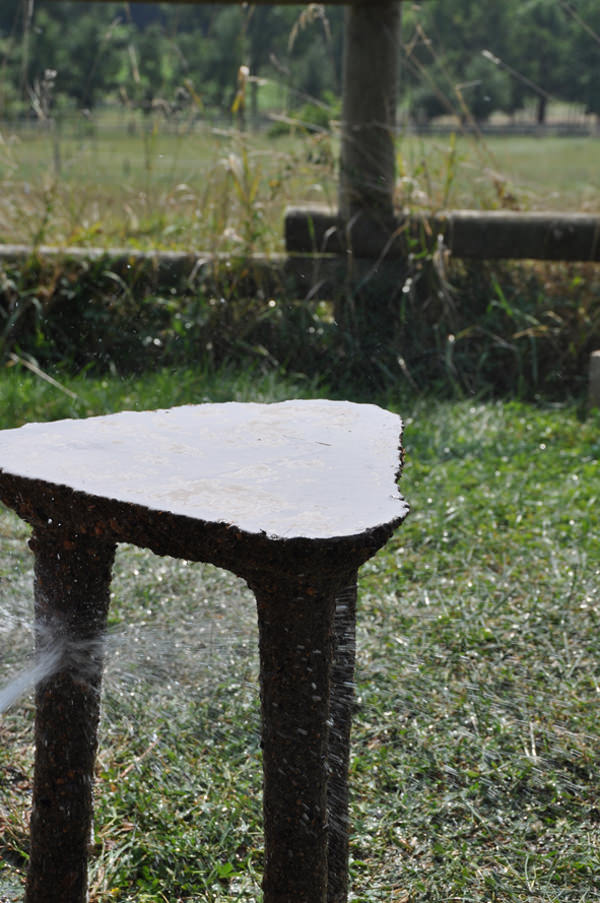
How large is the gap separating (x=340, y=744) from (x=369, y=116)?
3.80m

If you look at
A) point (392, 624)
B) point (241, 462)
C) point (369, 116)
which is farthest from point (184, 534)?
point (369, 116)

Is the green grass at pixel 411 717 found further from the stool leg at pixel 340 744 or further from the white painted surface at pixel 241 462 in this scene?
the white painted surface at pixel 241 462

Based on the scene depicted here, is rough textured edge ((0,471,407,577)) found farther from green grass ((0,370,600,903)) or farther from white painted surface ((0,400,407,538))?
green grass ((0,370,600,903))

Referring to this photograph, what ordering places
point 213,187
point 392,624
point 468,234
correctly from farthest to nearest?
point 213,187 → point 468,234 → point 392,624

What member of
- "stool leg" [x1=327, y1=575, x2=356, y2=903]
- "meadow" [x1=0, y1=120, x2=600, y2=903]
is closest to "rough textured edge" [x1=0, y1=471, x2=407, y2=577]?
"stool leg" [x1=327, y1=575, x2=356, y2=903]

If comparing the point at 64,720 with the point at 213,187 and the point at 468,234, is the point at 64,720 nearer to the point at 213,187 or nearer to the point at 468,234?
the point at 468,234

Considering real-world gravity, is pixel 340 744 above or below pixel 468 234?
below

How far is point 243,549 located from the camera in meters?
1.26

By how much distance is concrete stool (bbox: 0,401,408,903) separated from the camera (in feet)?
4.26

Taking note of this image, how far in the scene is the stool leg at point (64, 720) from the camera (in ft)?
5.34

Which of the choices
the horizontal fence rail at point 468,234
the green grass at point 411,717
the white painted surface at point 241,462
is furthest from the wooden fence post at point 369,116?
the white painted surface at point 241,462

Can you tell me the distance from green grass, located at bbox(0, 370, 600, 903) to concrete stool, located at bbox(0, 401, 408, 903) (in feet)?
0.82

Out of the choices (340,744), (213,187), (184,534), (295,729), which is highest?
(213,187)

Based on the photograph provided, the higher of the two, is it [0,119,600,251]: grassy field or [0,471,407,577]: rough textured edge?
[0,119,600,251]: grassy field
